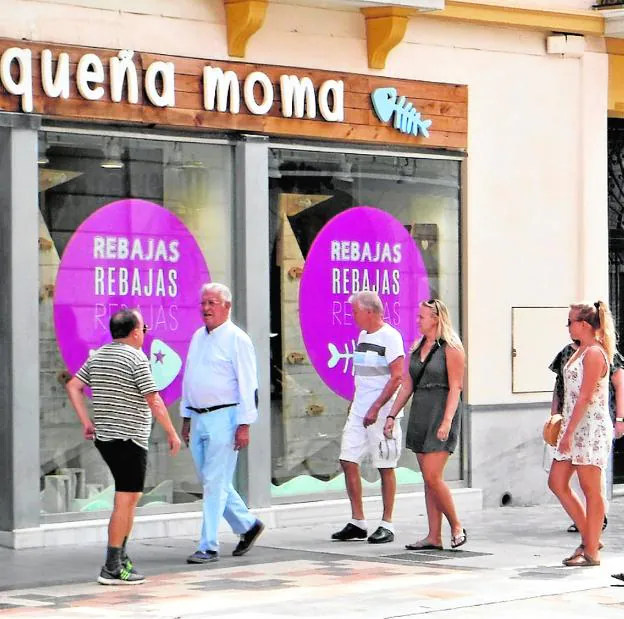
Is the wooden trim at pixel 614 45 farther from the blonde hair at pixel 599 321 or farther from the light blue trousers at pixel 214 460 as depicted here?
the light blue trousers at pixel 214 460

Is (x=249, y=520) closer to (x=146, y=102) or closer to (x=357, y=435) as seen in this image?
(x=357, y=435)

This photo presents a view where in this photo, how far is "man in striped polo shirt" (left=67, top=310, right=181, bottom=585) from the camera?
1078cm

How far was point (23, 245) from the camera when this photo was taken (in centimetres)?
1278

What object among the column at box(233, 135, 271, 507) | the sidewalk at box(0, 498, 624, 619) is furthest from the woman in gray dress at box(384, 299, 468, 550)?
the column at box(233, 135, 271, 507)

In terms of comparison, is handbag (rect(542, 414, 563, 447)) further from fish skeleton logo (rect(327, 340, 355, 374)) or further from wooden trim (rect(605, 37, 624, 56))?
wooden trim (rect(605, 37, 624, 56))

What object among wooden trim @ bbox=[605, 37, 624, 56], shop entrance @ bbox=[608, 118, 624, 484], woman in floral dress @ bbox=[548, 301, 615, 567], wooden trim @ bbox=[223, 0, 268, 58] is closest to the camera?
woman in floral dress @ bbox=[548, 301, 615, 567]

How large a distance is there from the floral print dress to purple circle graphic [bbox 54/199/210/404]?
352 cm

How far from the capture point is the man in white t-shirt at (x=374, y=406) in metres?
13.0

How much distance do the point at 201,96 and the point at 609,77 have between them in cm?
492

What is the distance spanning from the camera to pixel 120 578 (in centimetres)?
1084

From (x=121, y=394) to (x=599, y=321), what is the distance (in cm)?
329

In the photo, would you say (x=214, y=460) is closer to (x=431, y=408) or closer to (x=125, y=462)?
(x=125, y=462)

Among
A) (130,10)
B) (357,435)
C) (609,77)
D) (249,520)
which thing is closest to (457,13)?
(609,77)

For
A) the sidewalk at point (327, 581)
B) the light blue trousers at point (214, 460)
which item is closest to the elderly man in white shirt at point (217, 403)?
the light blue trousers at point (214, 460)
